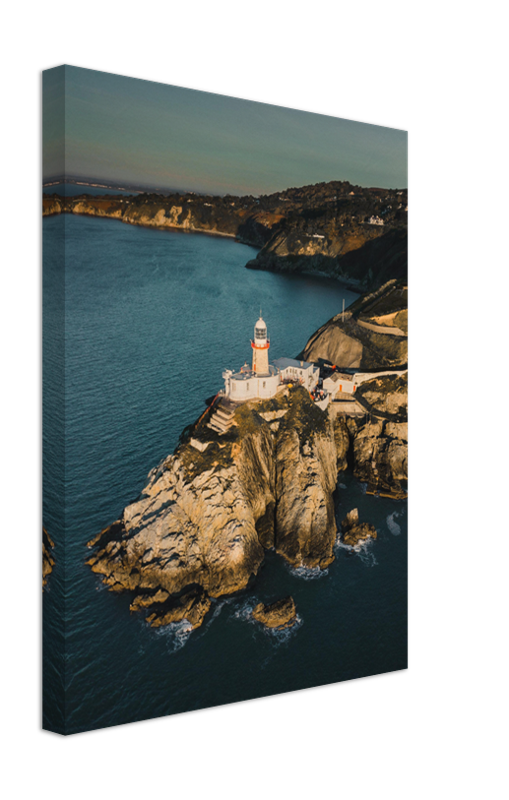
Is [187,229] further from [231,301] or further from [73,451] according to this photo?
[73,451]

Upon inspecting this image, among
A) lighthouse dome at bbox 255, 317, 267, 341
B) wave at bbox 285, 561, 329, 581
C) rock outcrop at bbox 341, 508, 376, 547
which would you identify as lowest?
wave at bbox 285, 561, 329, 581

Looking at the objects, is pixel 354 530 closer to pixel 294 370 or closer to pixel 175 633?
pixel 294 370

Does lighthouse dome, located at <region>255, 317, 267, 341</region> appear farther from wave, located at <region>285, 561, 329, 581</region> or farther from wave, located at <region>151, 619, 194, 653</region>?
wave, located at <region>151, 619, 194, 653</region>

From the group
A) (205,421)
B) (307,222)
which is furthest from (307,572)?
(307,222)

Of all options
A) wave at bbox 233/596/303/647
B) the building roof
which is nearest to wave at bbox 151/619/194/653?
wave at bbox 233/596/303/647

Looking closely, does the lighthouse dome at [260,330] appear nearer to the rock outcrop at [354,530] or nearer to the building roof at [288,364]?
the building roof at [288,364]

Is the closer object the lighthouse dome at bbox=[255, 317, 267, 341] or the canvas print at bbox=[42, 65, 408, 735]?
the canvas print at bbox=[42, 65, 408, 735]
